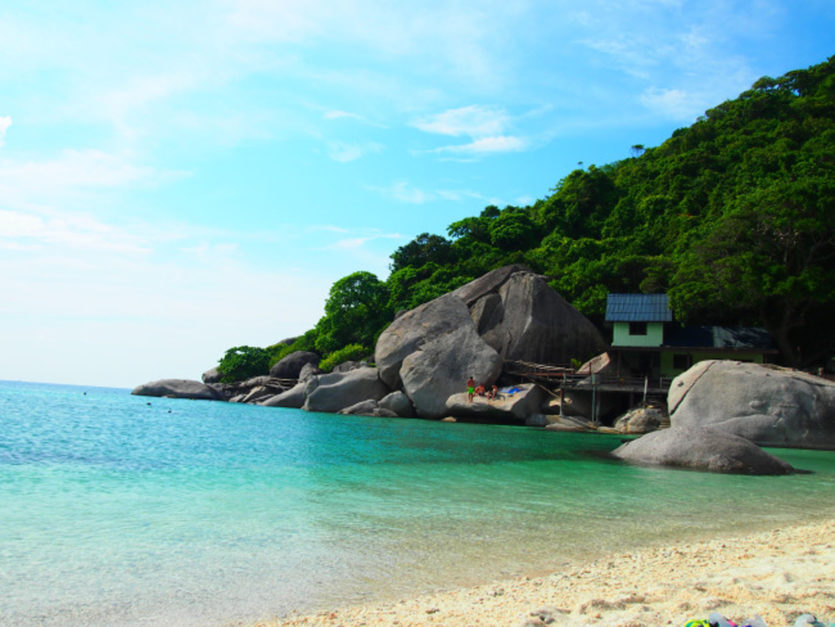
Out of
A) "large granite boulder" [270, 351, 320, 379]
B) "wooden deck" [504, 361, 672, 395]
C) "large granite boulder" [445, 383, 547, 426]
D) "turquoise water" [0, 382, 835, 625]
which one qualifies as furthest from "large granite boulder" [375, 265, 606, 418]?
"large granite boulder" [270, 351, 320, 379]

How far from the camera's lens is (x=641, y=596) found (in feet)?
16.1

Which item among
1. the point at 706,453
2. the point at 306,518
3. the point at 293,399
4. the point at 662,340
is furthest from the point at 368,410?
the point at 306,518

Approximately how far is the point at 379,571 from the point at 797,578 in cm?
405

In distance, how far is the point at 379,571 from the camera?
6.21 meters

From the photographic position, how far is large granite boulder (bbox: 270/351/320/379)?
163 feet

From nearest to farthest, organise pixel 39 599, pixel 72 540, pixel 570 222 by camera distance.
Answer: pixel 39 599 → pixel 72 540 → pixel 570 222

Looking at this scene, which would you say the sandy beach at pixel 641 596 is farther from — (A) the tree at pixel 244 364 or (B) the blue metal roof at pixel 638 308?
(A) the tree at pixel 244 364

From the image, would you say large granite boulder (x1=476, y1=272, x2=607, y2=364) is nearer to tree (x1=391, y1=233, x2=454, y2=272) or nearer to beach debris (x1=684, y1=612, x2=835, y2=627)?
tree (x1=391, y1=233, x2=454, y2=272)

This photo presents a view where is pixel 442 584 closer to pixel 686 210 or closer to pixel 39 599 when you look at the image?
pixel 39 599

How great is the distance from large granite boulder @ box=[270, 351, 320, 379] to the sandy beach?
1763 inches

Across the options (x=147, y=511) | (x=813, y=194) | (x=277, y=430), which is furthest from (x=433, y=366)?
(x=147, y=511)

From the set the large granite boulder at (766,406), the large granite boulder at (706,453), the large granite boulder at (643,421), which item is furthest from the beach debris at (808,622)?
the large granite boulder at (643,421)

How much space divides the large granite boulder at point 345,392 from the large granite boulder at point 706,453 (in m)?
21.1

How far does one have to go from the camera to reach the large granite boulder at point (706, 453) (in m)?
14.5
